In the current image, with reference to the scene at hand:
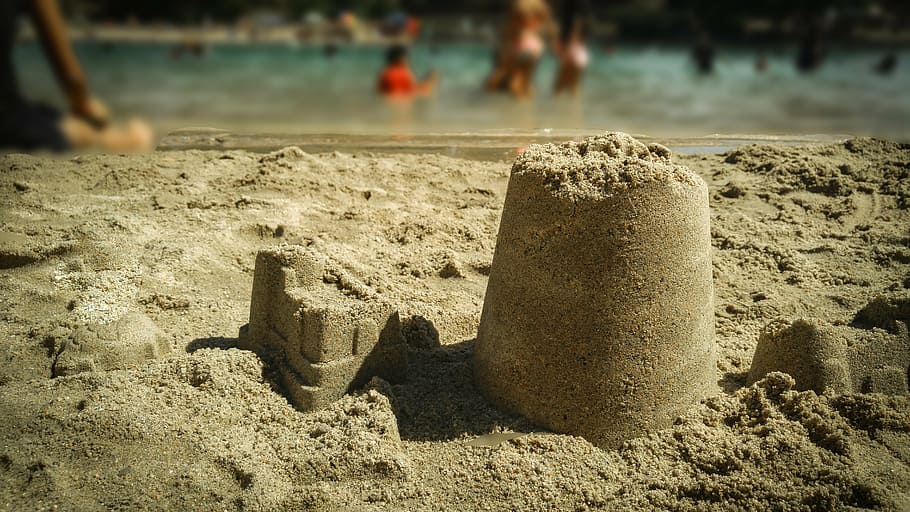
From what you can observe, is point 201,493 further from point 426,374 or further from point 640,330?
point 640,330

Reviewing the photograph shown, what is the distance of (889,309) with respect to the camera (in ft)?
9.66

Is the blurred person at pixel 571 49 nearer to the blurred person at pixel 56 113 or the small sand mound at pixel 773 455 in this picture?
the blurred person at pixel 56 113

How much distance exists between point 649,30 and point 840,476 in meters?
1.59

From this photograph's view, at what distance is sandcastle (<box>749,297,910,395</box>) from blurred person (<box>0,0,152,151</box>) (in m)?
2.41

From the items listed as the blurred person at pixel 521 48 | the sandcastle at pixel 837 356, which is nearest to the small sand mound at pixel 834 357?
the sandcastle at pixel 837 356

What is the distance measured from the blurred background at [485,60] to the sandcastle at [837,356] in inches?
30.2

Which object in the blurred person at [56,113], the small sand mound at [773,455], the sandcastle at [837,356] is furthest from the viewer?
the sandcastle at [837,356]

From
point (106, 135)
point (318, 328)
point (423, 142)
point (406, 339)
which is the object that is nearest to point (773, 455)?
point (406, 339)

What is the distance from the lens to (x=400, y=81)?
66.6 inches

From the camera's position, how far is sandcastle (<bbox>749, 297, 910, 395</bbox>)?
2.65m

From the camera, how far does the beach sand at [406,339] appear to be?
7.35 feet

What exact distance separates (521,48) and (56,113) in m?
0.97

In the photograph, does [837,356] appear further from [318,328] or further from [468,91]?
[318,328]

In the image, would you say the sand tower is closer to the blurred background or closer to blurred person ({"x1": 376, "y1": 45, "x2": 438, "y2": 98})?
the blurred background
